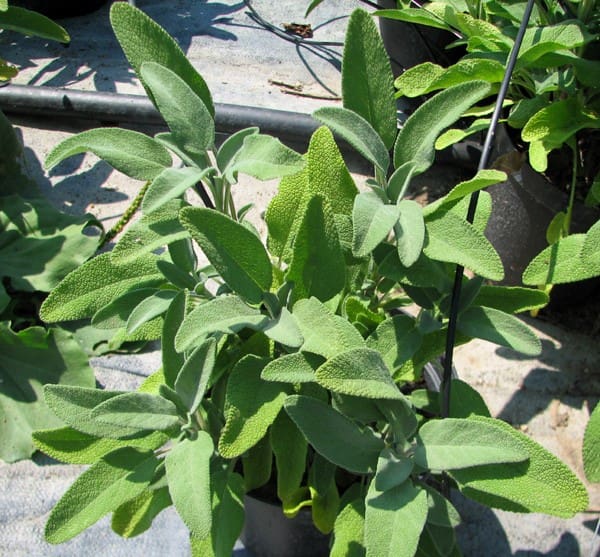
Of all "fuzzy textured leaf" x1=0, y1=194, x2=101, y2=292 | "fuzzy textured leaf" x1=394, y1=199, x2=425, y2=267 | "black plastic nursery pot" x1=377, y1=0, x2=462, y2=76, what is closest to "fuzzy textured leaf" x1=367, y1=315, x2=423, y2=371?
"fuzzy textured leaf" x1=394, y1=199, x2=425, y2=267

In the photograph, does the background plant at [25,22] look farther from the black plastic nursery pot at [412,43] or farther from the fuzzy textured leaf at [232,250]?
the fuzzy textured leaf at [232,250]

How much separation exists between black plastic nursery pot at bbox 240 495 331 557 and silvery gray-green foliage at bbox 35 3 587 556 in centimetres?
11

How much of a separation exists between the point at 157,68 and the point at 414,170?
0.27 metres

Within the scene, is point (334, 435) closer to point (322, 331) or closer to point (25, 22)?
point (322, 331)

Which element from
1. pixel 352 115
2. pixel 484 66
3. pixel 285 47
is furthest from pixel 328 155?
pixel 285 47

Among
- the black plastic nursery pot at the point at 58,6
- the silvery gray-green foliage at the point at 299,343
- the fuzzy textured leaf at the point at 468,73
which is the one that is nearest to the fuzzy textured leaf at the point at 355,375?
the silvery gray-green foliage at the point at 299,343

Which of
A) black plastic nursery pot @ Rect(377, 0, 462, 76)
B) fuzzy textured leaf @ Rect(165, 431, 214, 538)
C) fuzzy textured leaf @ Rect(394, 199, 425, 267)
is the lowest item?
black plastic nursery pot @ Rect(377, 0, 462, 76)

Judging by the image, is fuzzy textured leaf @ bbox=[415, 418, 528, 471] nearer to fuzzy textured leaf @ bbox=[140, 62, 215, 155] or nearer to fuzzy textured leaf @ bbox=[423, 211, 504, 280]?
fuzzy textured leaf @ bbox=[423, 211, 504, 280]

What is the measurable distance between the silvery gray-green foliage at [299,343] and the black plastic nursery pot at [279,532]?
0.11 metres

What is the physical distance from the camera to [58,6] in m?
2.36

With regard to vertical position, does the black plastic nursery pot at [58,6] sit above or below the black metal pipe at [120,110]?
above

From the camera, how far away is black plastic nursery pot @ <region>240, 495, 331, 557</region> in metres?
0.87

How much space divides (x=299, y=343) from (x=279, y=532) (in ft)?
1.45

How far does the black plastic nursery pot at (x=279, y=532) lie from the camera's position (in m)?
0.87
